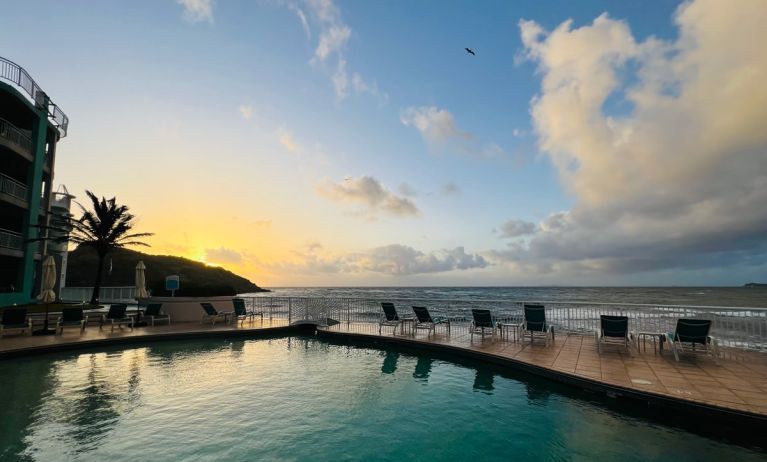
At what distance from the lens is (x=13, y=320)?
12.0 meters

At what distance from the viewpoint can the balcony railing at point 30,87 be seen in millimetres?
17656

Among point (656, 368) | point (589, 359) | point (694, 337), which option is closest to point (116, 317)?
point (589, 359)

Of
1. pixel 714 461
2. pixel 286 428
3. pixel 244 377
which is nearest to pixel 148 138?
pixel 244 377

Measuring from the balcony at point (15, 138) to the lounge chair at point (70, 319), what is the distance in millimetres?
10594

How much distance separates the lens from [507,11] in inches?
462

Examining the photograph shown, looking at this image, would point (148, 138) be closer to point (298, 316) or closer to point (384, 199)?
point (298, 316)

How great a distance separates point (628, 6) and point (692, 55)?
103 inches

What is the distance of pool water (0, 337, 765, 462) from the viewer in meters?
4.73

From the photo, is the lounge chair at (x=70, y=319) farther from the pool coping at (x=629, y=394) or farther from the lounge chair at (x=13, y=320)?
the pool coping at (x=629, y=394)

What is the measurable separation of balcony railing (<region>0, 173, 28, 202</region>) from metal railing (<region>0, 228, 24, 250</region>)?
1917mm

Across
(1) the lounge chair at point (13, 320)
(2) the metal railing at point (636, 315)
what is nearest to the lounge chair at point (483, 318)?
(2) the metal railing at point (636, 315)

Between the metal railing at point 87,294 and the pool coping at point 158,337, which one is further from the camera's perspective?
the metal railing at point 87,294

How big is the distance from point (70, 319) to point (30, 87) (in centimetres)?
1522

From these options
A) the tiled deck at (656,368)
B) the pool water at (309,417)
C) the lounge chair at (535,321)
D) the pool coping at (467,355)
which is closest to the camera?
the pool water at (309,417)
